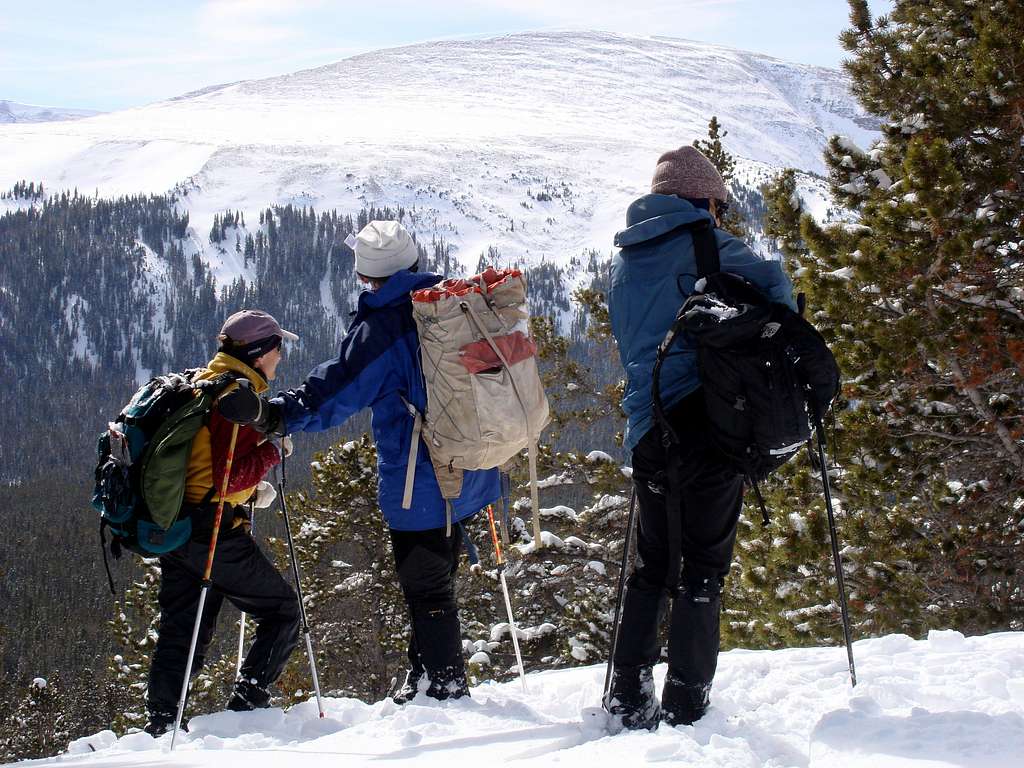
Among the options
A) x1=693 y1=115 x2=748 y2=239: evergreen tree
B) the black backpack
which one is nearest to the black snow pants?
the black backpack

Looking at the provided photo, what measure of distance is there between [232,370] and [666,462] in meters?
2.43

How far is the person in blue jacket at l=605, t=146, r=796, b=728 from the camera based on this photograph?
366 cm

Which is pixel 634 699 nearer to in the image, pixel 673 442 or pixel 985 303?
pixel 673 442

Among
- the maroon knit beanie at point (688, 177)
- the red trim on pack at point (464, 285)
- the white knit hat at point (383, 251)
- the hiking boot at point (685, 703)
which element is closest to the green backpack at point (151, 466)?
the white knit hat at point (383, 251)

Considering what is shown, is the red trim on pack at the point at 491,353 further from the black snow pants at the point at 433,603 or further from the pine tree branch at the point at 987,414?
the pine tree branch at the point at 987,414

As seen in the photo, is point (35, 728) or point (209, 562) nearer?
point (209, 562)

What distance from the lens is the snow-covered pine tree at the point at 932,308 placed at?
6.75 metres

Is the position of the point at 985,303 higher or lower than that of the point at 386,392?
higher

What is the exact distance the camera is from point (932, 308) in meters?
7.00

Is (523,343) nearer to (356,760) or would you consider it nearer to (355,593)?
(356,760)

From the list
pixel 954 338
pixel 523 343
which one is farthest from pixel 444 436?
pixel 954 338

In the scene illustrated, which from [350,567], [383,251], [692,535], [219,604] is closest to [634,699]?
[692,535]

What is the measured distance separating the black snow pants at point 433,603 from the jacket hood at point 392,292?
118 cm

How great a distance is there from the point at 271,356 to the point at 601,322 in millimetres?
9286
